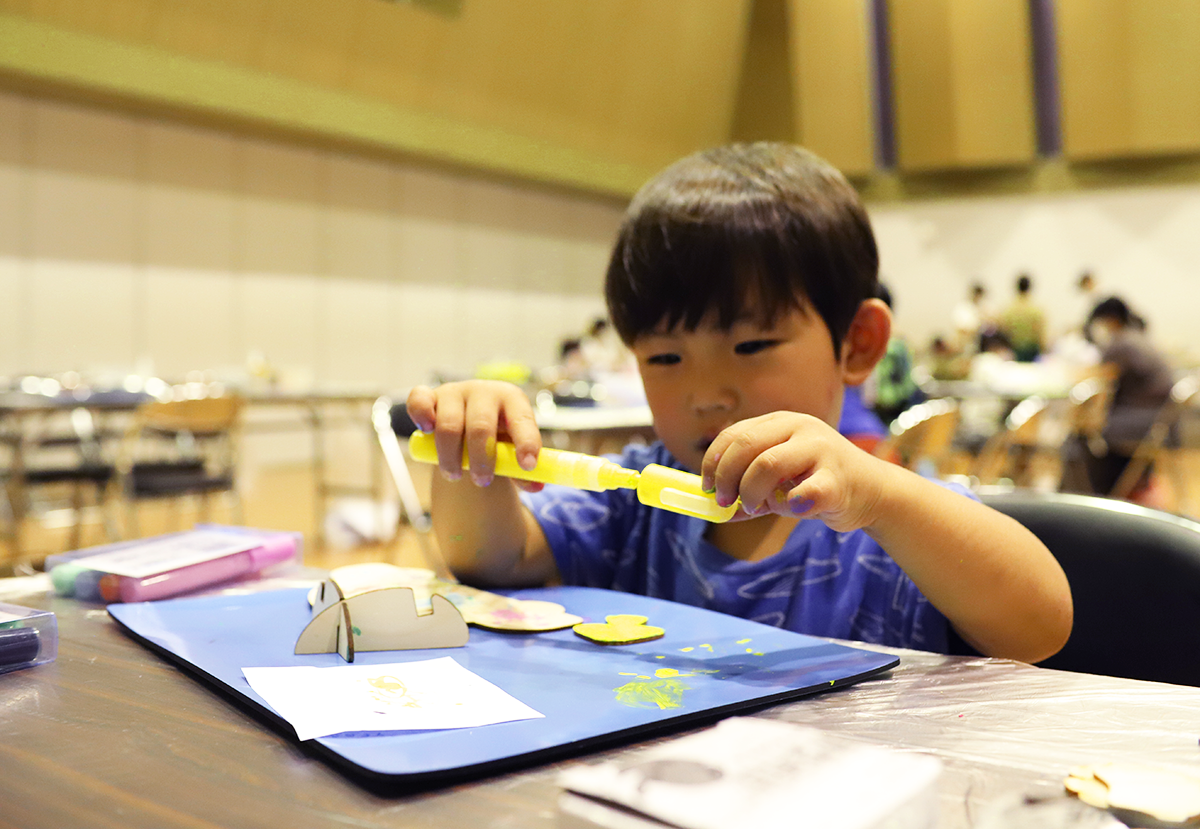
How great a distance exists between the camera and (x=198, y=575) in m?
0.80

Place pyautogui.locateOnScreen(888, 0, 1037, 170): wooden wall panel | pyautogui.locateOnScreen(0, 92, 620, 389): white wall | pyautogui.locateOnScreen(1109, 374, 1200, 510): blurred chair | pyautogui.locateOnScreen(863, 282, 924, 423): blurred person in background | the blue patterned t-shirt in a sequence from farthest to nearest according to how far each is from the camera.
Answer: pyautogui.locateOnScreen(888, 0, 1037, 170): wooden wall panel < pyautogui.locateOnScreen(0, 92, 620, 389): white wall < pyautogui.locateOnScreen(1109, 374, 1200, 510): blurred chair < pyautogui.locateOnScreen(863, 282, 924, 423): blurred person in background < the blue patterned t-shirt

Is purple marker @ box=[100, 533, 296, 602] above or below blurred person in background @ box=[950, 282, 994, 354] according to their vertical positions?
below

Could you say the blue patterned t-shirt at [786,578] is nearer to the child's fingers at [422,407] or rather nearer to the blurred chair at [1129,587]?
the blurred chair at [1129,587]

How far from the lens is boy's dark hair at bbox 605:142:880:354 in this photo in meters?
0.82

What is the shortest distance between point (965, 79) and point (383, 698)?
9005 mm

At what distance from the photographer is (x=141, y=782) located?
15.2 inches

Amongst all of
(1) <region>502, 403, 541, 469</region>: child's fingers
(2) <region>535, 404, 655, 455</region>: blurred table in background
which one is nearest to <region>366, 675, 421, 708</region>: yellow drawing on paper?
(1) <region>502, 403, 541, 469</region>: child's fingers

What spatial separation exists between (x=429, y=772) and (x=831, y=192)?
670 mm

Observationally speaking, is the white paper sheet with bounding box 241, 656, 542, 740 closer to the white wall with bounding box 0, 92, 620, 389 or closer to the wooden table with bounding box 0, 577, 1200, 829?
the wooden table with bounding box 0, 577, 1200, 829

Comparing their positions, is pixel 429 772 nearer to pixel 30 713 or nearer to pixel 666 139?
pixel 30 713

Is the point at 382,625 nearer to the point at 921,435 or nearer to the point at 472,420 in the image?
the point at 472,420

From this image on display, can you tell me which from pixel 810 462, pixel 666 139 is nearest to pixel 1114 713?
pixel 810 462

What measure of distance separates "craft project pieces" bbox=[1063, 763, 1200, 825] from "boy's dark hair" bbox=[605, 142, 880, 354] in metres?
0.50

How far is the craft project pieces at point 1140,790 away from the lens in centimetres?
34
